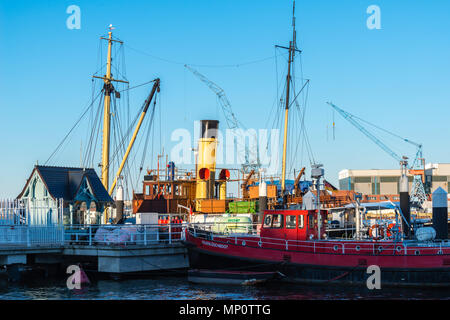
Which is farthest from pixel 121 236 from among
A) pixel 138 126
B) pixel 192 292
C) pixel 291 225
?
pixel 138 126

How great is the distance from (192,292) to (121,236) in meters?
6.48

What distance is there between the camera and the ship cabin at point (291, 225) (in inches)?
1160

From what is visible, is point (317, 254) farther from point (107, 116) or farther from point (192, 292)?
point (107, 116)

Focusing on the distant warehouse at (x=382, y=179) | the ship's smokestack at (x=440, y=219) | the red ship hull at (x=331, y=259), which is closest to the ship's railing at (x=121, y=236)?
the red ship hull at (x=331, y=259)

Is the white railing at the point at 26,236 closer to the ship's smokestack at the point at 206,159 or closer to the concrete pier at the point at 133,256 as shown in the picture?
the concrete pier at the point at 133,256

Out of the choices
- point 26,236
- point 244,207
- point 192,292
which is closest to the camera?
point 192,292

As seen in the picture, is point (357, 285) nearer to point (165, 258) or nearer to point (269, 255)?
point (269, 255)

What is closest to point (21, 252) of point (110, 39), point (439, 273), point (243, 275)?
point (243, 275)

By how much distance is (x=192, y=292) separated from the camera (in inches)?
1035

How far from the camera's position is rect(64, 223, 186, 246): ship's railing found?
3083cm

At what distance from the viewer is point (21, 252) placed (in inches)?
1155

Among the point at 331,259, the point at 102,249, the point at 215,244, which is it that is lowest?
the point at 331,259

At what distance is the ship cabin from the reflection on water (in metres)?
2.56

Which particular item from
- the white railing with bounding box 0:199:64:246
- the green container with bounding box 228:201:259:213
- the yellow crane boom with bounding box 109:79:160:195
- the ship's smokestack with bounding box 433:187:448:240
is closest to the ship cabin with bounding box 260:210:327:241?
the ship's smokestack with bounding box 433:187:448:240
